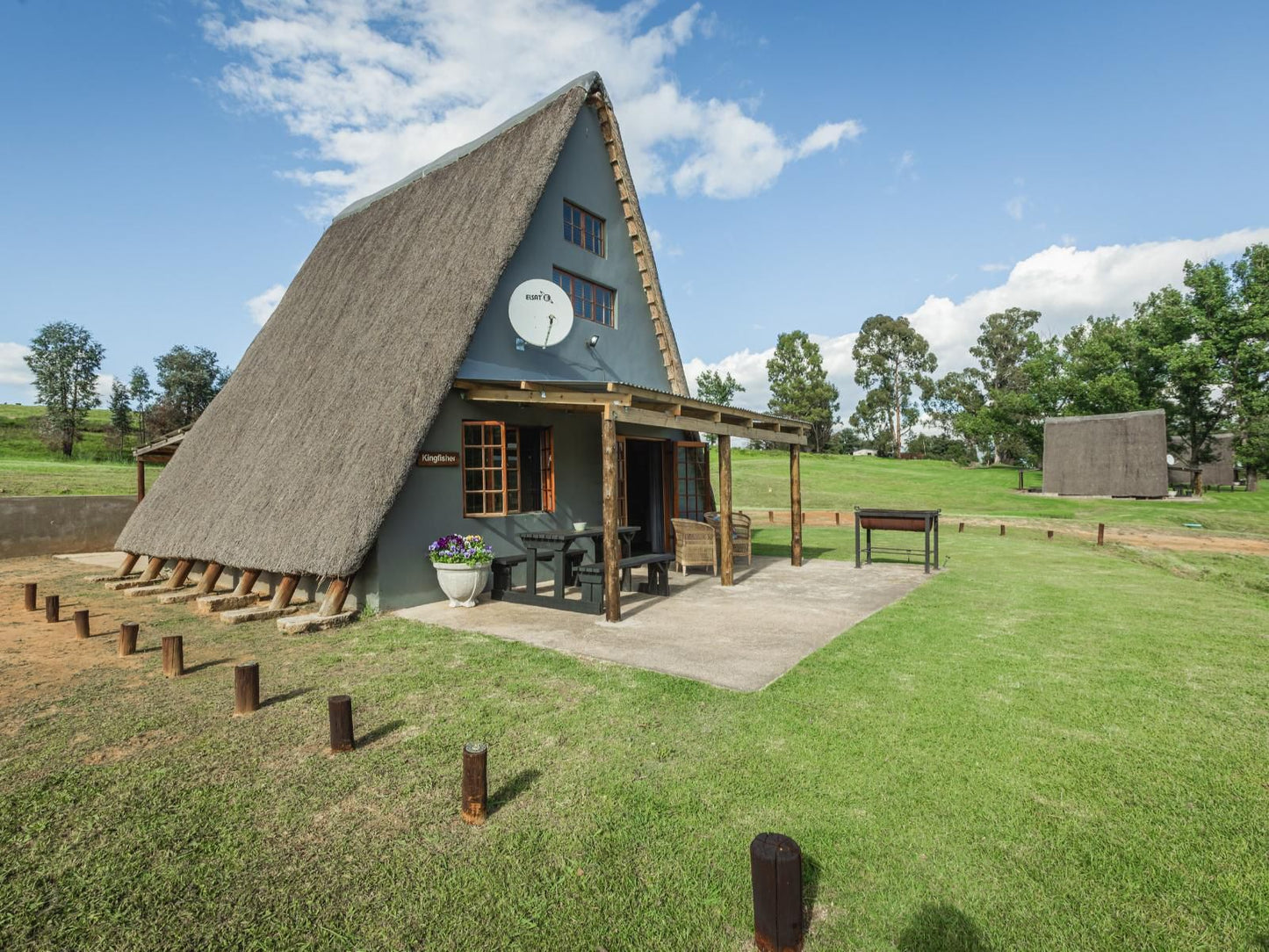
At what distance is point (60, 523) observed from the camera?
47.4 ft

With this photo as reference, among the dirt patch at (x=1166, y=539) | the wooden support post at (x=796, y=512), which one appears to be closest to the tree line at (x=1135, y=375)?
the dirt patch at (x=1166, y=539)

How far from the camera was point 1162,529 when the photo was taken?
57.4 feet

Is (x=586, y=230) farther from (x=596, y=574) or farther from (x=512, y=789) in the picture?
(x=512, y=789)

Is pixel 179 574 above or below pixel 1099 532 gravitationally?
above

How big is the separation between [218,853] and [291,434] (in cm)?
766

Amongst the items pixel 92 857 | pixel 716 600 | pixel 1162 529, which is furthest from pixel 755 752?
pixel 1162 529

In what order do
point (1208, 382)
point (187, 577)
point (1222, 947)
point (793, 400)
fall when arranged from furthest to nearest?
point (793, 400) → point (1208, 382) → point (187, 577) → point (1222, 947)

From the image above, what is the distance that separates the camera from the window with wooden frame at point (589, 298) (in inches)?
412

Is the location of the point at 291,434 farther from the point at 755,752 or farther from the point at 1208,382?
the point at 1208,382

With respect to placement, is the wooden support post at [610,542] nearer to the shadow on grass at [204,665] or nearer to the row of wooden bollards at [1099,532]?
the shadow on grass at [204,665]

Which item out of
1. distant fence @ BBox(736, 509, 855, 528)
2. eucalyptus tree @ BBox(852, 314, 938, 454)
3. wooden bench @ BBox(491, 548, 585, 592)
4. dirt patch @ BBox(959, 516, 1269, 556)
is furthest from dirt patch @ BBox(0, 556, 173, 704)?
eucalyptus tree @ BBox(852, 314, 938, 454)

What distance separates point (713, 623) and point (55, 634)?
25.5 feet

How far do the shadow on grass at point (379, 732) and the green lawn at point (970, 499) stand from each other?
2066 cm

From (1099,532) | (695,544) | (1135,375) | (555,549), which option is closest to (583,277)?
(695,544)
